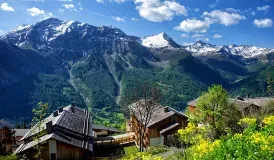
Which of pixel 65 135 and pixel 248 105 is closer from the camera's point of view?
pixel 65 135

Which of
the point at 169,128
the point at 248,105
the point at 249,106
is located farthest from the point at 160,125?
the point at 248,105

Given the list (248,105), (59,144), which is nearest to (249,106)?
(248,105)

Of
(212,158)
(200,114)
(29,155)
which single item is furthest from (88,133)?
(212,158)

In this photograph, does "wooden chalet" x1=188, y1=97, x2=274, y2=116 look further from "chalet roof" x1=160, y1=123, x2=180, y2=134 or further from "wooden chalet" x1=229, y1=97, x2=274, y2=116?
A: "chalet roof" x1=160, y1=123, x2=180, y2=134

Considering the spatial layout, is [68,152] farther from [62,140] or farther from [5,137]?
[5,137]

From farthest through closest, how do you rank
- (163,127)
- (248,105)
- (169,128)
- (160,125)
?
(248,105) → (163,127) → (160,125) → (169,128)

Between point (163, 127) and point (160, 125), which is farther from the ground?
point (160, 125)

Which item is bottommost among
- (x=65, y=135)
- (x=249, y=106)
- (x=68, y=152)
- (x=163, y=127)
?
(x=68, y=152)

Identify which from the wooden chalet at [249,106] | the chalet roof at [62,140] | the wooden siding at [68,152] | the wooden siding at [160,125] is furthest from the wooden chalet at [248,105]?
the wooden siding at [68,152]

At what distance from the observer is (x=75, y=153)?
2173 inches

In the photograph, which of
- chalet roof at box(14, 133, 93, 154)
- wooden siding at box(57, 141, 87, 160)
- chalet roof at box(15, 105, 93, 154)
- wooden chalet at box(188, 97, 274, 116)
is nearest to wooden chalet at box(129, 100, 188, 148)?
wooden chalet at box(188, 97, 274, 116)

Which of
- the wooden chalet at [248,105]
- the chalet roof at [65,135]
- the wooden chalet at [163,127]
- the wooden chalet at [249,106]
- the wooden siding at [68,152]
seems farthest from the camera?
the wooden chalet at [163,127]

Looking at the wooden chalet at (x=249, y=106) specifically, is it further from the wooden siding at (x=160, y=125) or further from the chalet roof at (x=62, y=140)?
the chalet roof at (x=62, y=140)

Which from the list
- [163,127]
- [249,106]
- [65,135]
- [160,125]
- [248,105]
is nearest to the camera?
[65,135]
